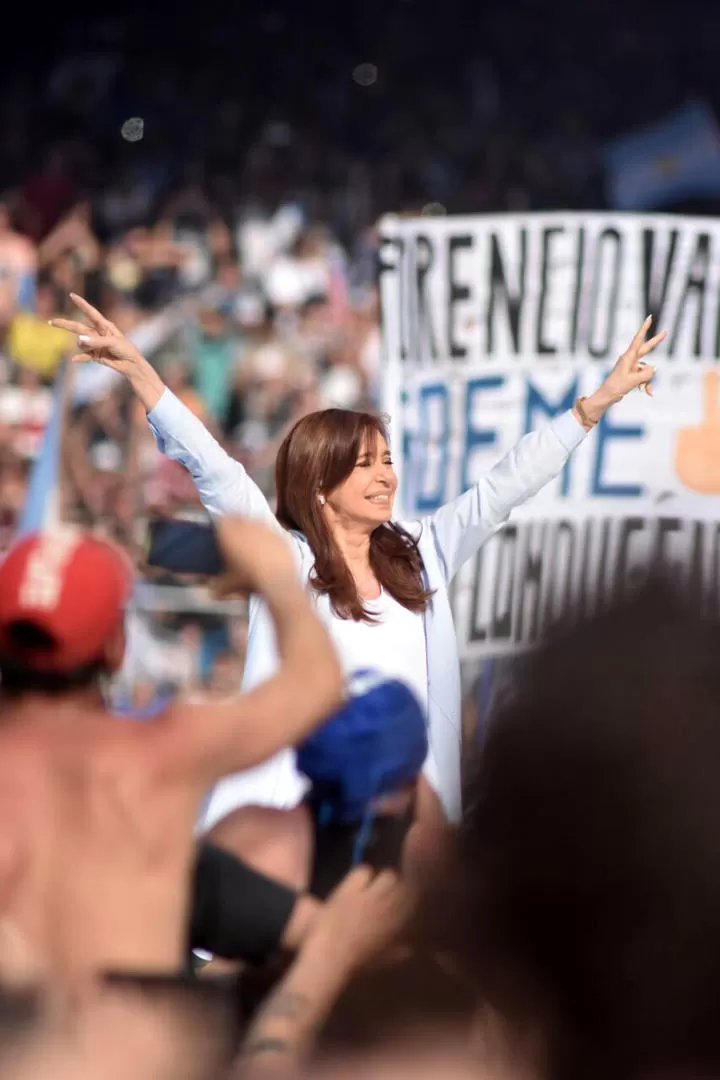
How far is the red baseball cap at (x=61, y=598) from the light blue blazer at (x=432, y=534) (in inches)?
56.8

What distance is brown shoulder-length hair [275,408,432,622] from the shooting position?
345 cm

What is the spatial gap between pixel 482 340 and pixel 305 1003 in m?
3.45

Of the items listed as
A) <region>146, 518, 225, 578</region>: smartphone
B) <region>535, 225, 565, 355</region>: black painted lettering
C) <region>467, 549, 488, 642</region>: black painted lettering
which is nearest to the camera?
<region>146, 518, 225, 578</region>: smartphone

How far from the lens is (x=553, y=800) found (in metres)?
1.52

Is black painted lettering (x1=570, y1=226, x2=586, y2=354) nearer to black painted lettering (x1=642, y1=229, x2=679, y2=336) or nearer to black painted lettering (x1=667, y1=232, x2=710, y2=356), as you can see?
black painted lettering (x1=642, y1=229, x2=679, y2=336)

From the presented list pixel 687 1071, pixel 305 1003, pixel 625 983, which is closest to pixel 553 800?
pixel 625 983

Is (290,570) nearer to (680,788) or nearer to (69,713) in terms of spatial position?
(69,713)

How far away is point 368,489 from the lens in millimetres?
3465

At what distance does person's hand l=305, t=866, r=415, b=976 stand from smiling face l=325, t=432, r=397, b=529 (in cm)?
157

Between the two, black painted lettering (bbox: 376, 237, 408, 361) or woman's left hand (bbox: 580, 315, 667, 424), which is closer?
woman's left hand (bbox: 580, 315, 667, 424)

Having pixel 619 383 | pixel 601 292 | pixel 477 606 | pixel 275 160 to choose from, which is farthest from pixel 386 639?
pixel 275 160

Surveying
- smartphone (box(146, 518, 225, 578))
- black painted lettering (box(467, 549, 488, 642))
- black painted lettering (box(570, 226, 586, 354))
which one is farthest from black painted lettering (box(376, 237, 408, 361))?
smartphone (box(146, 518, 225, 578))

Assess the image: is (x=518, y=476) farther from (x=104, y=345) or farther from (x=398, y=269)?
(x=398, y=269)

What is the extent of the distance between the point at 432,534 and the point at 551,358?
5.21 ft
